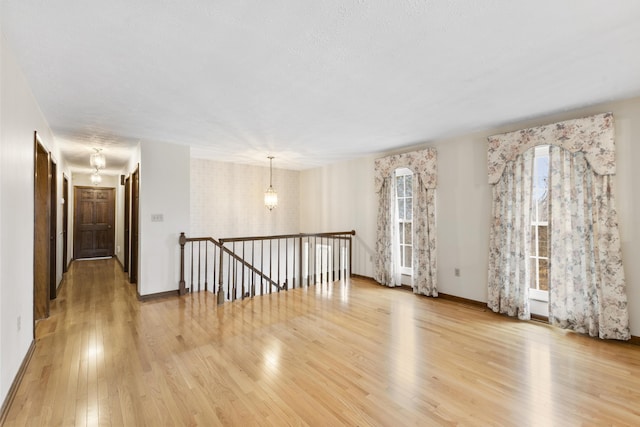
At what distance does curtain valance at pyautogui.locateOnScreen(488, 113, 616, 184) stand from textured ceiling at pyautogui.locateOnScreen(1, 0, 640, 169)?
0.21 m

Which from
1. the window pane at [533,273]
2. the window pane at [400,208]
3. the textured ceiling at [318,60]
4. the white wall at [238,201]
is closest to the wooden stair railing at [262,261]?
the white wall at [238,201]

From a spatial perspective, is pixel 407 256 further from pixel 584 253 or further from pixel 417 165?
pixel 584 253

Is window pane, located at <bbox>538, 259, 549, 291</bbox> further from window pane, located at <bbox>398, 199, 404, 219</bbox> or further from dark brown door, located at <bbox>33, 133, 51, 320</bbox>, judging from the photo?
dark brown door, located at <bbox>33, 133, 51, 320</bbox>

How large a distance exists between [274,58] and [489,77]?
72.4 inches

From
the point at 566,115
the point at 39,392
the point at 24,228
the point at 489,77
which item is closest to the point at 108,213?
the point at 24,228

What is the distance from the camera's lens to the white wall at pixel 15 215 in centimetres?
194

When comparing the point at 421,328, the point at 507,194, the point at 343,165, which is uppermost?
the point at 343,165

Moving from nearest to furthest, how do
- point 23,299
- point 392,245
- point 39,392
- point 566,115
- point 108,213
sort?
point 39,392 < point 23,299 < point 566,115 < point 392,245 < point 108,213

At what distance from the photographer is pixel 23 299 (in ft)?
8.11

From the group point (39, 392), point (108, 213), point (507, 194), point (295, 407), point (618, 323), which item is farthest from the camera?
point (108, 213)

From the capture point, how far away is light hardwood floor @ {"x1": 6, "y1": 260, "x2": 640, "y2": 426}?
1.92m

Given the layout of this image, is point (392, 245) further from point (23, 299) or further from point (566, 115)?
point (23, 299)

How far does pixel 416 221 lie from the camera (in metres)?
4.90

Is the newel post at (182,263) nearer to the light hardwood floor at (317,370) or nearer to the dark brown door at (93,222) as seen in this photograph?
the light hardwood floor at (317,370)
